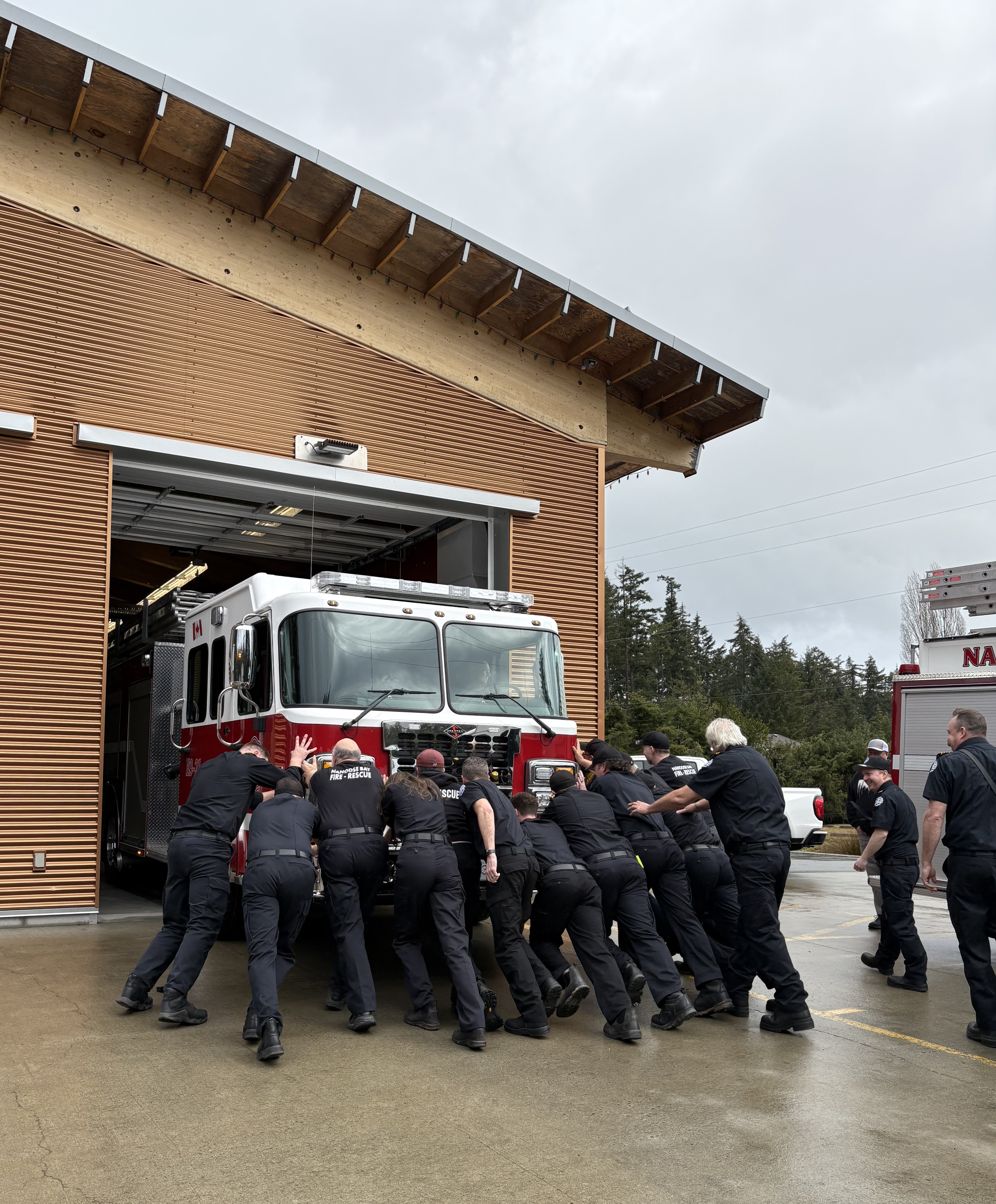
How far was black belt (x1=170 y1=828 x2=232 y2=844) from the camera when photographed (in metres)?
6.54

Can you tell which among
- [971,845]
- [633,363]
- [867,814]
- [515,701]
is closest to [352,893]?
[515,701]

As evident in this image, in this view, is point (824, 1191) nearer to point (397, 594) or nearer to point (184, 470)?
point (397, 594)

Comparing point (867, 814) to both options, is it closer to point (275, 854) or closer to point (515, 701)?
point (515, 701)

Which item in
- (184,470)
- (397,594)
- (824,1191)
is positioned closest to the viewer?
(824,1191)

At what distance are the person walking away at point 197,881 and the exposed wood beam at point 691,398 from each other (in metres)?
9.57

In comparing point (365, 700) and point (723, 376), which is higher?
point (723, 376)

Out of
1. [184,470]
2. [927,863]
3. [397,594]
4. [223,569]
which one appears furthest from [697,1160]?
[223,569]

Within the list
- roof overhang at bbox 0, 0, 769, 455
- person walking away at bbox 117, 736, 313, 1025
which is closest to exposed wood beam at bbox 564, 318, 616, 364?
roof overhang at bbox 0, 0, 769, 455

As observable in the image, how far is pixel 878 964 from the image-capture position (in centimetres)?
858

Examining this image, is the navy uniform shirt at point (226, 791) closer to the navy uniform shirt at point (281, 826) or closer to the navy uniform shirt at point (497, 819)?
the navy uniform shirt at point (281, 826)

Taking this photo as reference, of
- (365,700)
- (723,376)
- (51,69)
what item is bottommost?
(365,700)

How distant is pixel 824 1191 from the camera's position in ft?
13.3

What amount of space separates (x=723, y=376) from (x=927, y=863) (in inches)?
343

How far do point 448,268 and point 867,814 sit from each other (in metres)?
7.83
